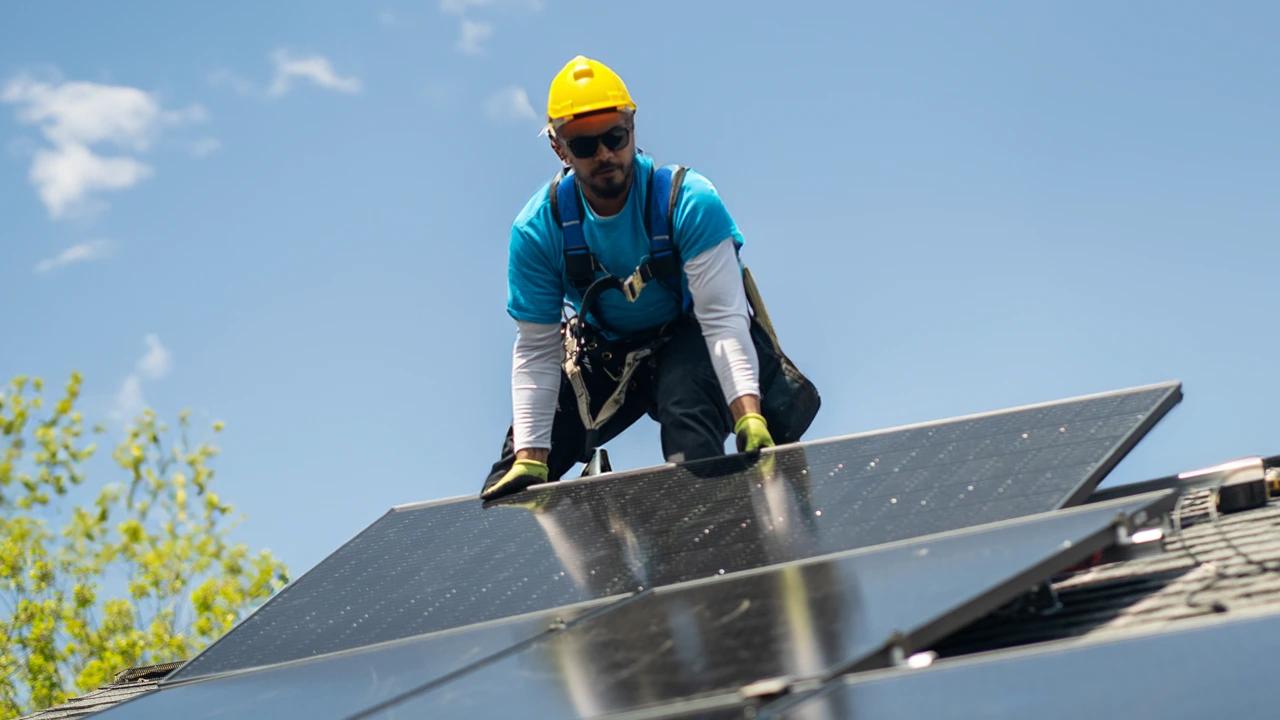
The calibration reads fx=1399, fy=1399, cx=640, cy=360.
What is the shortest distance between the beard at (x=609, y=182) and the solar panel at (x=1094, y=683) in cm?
323

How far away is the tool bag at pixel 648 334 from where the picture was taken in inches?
217

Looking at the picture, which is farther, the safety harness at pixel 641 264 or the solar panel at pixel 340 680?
the safety harness at pixel 641 264

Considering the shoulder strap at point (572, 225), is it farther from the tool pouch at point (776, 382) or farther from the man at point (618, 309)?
the tool pouch at point (776, 382)

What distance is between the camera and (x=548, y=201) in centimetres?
563

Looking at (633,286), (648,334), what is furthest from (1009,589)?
(648,334)

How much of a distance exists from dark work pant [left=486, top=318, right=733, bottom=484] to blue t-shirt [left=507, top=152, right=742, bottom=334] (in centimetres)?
19

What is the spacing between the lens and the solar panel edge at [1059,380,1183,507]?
3.81 m

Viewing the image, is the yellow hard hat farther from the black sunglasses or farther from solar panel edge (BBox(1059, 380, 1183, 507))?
solar panel edge (BBox(1059, 380, 1183, 507))

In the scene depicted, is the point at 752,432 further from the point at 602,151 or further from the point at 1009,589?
the point at 1009,589

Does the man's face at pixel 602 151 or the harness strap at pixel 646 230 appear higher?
the man's face at pixel 602 151

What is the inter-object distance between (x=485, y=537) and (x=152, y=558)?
16275mm

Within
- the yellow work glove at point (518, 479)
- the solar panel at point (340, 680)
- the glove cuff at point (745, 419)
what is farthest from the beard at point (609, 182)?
the solar panel at point (340, 680)

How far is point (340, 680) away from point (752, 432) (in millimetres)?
2220

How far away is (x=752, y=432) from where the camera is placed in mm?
5348
